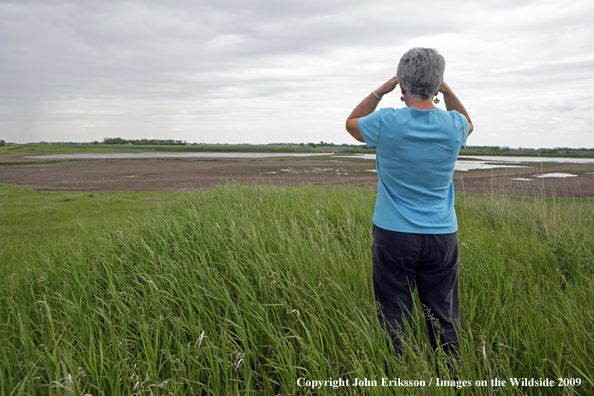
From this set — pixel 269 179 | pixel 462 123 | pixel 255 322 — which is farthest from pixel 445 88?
pixel 269 179

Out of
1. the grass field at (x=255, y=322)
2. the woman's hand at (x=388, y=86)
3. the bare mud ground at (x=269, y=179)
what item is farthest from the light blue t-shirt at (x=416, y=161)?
the bare mud ground at (x=269, y=179)

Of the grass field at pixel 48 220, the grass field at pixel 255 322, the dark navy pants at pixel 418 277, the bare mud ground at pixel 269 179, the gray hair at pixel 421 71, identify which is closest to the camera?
the gray hair at pixel 421 71

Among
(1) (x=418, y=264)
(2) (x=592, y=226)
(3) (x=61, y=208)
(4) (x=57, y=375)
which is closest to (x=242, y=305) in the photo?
(4) (x=57, y=375)

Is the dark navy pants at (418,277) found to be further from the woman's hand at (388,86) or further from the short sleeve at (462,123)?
the woman's hand at (388,86)

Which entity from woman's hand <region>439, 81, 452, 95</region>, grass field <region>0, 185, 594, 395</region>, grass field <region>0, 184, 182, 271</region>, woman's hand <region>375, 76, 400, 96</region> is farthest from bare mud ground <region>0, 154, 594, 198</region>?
woman's hand <region>439, 81, 452, 95</region>

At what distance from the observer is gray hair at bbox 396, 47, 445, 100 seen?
6.44 ft

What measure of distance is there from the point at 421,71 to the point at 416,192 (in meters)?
0.77

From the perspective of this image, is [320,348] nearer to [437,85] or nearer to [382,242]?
[382,242]

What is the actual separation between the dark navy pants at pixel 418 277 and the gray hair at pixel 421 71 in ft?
3.11

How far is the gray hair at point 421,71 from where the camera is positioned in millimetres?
1964

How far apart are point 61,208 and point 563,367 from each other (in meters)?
12.4

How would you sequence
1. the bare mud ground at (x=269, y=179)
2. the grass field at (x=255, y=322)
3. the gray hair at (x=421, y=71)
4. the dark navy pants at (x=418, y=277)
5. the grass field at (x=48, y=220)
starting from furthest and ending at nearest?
the bare mud ground at (x=269, y=179) < the grass field at (x=48, y=220) < the grass field at (x=255, y=322) < the dark navy pants at (x=418, y=277) < the gray hair at (x=421, y=71)

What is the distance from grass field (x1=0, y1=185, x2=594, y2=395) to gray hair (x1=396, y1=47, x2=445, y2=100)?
162 centimetres

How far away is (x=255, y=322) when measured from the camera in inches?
107
